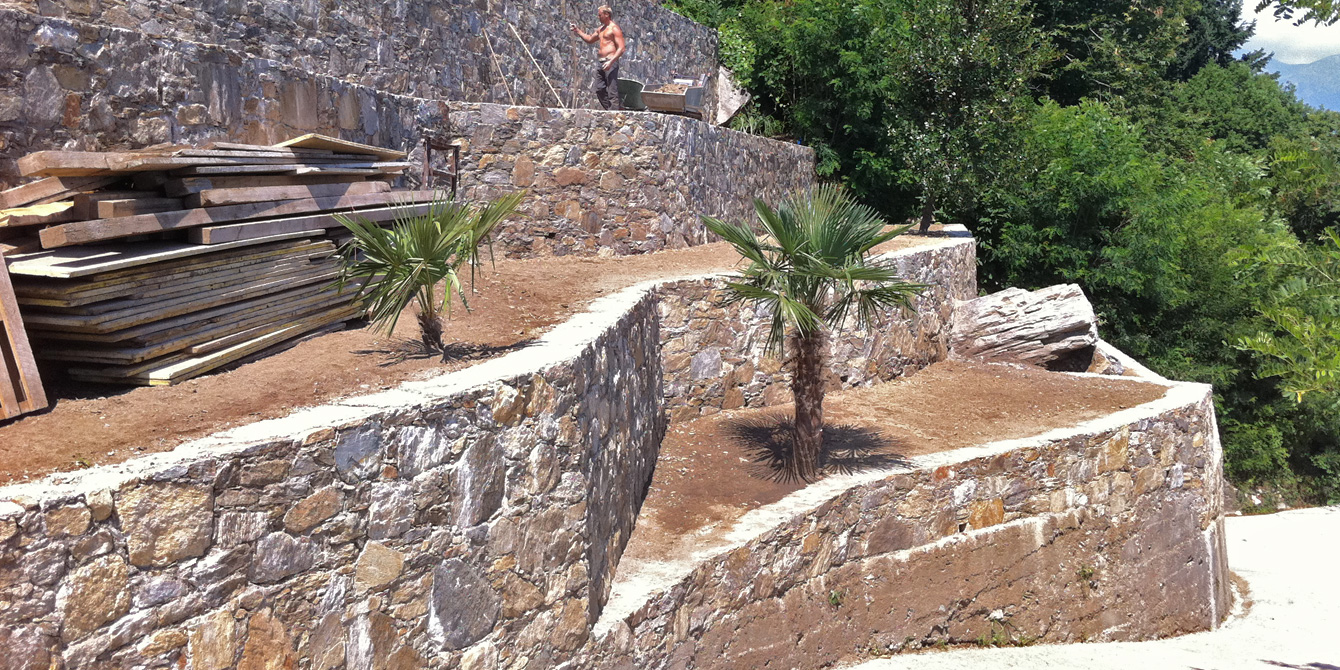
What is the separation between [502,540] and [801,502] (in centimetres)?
343

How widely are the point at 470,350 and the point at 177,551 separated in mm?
2807

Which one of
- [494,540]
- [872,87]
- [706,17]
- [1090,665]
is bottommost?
[1090,665]

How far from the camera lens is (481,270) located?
360 inches

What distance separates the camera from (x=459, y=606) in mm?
4613

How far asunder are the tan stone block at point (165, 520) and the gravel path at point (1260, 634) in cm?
554

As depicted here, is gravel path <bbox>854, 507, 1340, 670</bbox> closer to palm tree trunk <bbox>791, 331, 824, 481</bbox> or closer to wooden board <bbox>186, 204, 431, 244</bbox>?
palm tree trunk <bbox>791, 331, 824, 481</bbox>

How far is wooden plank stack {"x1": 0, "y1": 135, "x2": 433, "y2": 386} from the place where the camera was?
4.67 metres

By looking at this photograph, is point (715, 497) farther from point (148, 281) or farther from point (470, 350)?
point (148, 281)

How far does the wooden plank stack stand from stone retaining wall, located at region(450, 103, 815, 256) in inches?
170

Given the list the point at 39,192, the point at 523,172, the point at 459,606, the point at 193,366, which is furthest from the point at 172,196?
the point at 523,172

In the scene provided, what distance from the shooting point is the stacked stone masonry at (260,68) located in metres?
5.61

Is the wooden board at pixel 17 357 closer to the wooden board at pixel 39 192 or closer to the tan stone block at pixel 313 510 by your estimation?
the wooden board at pixel 39 192

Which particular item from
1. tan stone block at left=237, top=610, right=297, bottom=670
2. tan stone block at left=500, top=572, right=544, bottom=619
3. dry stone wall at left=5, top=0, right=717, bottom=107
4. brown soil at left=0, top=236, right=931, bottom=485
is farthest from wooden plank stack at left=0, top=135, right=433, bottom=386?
tan stone block at left=500, top=572, right=544, bottom=619

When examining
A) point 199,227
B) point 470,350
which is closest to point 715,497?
point 470,350
